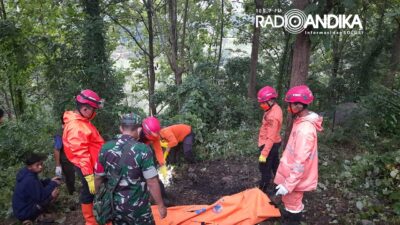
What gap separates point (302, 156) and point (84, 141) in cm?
258

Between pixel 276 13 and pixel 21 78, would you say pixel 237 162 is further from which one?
pixel 21 78

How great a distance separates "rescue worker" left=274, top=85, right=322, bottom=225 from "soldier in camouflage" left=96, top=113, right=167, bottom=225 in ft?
4.69

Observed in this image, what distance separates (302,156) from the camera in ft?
11.2

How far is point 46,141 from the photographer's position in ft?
29.9

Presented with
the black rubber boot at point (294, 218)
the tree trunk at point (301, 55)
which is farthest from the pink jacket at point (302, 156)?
the tree trunk at point (301, 55)

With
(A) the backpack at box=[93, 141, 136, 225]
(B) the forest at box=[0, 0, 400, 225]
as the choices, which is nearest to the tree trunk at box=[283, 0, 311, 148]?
(B) the forest at box=[0, 0, 400, 225]

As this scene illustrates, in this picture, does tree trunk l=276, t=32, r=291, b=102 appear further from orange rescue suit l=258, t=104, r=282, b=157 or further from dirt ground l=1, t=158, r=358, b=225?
orange rescue suit l=258, t=104, r=282, b=157

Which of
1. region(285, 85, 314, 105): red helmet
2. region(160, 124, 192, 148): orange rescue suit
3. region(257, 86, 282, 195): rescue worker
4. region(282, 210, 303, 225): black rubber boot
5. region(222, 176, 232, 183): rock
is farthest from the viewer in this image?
region(160, 124, 192, 148): orange rescue suit

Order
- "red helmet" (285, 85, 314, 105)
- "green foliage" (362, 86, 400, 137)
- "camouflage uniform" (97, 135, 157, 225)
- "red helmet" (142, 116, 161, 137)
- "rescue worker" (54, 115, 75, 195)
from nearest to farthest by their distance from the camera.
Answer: "camouflage uniform" (97, 135, 157, 225)
"red helmet" (285, 85, 314, 105)
"red helmet" (142, 116, 161, 137)
"rescue worker" (54, 115, 75, 195)
"green foliage" (362, 86, 400, 137)

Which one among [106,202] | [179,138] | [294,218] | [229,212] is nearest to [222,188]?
[229,212]

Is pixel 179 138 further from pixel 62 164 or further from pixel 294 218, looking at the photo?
pixel 294 218

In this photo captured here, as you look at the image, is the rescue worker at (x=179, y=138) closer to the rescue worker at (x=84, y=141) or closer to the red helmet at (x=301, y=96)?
the rescue worker at (x=84, y=141)

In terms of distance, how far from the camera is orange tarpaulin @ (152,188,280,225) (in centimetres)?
453

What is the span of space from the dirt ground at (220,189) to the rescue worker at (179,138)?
28 cm
